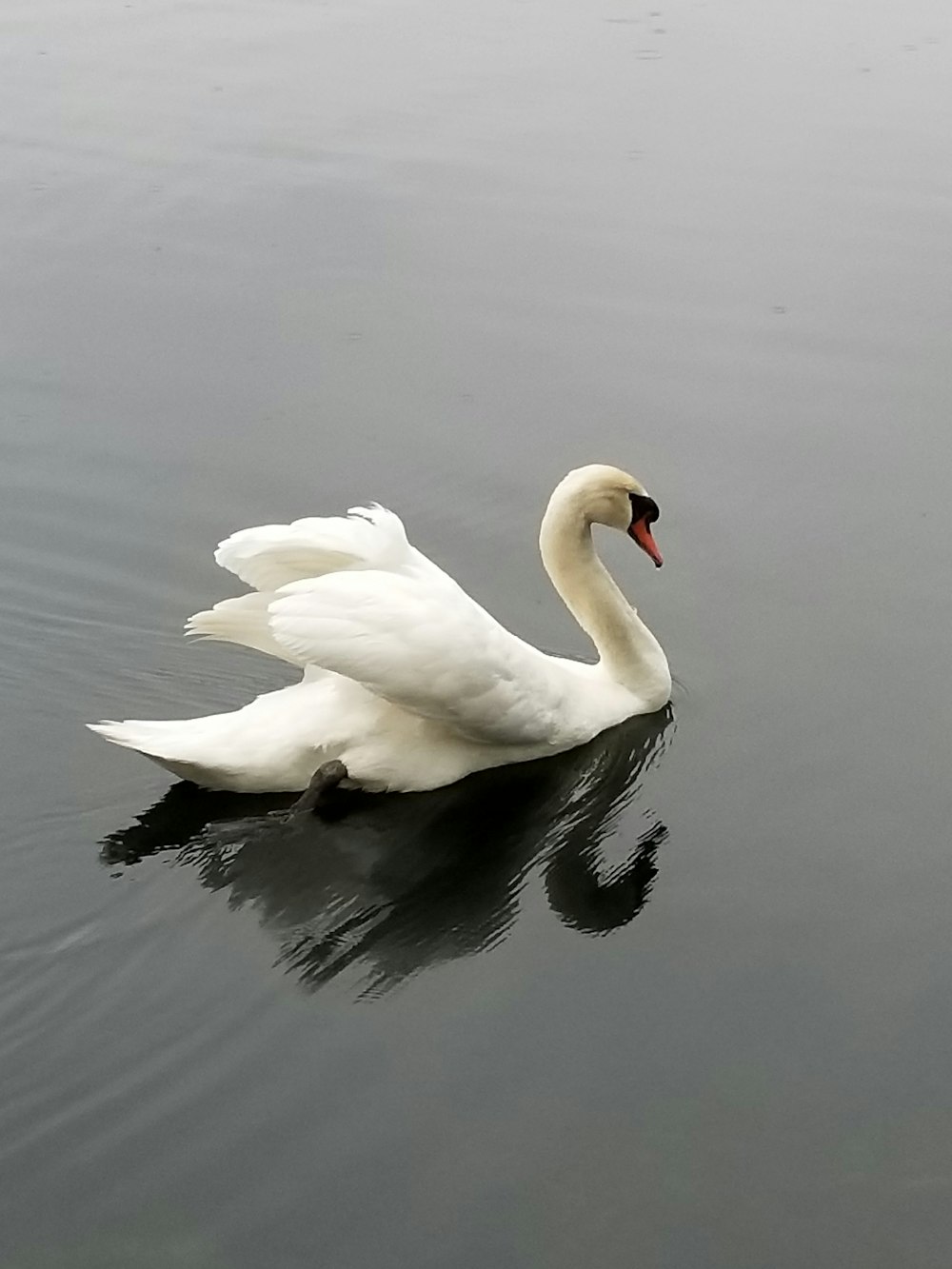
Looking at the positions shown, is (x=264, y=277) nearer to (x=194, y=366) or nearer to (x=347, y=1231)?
(x=194, y=366)

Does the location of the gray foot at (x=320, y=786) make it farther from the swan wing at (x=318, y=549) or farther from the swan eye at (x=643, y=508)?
the swan eye at (x=643, y=508)

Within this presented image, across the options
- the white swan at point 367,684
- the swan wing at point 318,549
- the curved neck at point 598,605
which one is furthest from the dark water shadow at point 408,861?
the swan wing at point 318,549

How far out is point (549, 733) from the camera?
23.0ft

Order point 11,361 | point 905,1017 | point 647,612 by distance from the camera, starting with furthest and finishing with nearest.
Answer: point 11,361 < point 647,612 < point 905,1017

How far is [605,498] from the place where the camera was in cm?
756

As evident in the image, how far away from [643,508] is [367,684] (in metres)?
1.76

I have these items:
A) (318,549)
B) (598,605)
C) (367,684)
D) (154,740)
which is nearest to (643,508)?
(598,605)

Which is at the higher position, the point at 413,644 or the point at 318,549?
the point at 318,549

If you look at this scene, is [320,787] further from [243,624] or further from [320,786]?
[243,624]

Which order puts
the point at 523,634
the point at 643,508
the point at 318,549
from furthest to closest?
1. the point at 523,634
2. the point at 643,508
3. the point at 318,549

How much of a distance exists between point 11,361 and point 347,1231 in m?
6.67

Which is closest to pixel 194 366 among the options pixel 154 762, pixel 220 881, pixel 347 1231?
pixel 154 762

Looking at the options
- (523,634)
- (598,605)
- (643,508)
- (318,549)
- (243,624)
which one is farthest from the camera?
(523,634)

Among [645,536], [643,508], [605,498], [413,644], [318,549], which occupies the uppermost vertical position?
[318,549]
